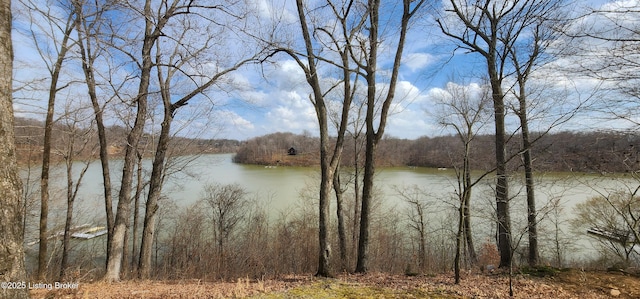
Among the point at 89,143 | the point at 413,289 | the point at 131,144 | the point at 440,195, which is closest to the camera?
the point at 413,289

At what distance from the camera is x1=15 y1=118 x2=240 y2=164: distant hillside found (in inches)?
250

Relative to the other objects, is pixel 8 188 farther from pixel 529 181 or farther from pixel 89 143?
pixel 89 143

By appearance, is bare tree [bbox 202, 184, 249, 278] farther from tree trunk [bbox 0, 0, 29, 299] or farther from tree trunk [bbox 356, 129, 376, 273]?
A: tree trunk [bbox 0, 0, 29, 299]

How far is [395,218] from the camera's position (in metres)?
17.0

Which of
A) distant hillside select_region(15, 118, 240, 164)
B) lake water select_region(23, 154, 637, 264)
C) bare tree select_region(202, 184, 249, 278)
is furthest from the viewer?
bare tree select_region(202, 184, 249, 278)

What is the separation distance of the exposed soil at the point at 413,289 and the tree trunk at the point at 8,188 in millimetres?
1811

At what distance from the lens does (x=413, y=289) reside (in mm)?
3914

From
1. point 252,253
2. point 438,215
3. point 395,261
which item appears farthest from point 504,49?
point 438,215

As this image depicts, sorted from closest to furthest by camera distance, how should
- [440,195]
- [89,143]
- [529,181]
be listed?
1. [529,181]
2. [89,143]
3. [440,195]

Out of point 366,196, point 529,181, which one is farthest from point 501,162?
point 366,196

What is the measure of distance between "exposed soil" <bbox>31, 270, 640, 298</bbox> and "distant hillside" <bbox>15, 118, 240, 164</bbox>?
12.5 ft

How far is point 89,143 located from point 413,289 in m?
10.8

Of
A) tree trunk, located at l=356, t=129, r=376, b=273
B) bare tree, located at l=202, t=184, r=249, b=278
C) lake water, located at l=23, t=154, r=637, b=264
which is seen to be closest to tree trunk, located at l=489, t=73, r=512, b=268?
lake water, located at l=23, t=154, r=637, b=264

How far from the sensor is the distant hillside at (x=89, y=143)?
6340 mm
